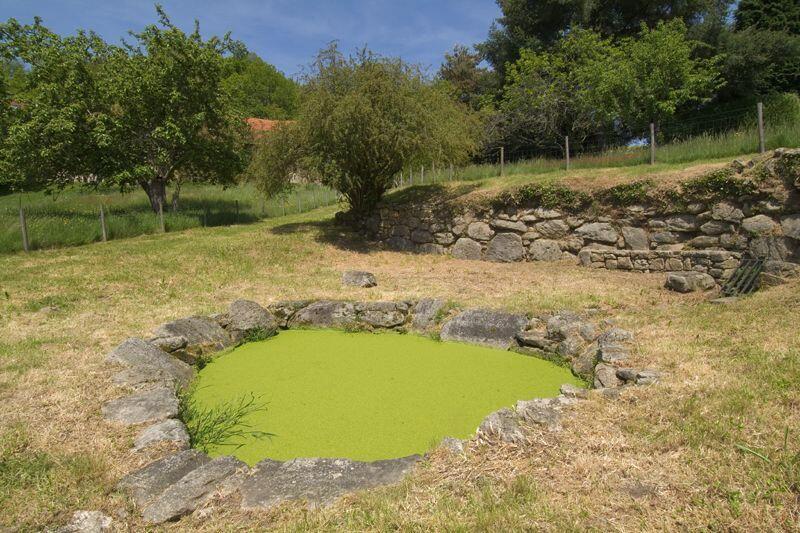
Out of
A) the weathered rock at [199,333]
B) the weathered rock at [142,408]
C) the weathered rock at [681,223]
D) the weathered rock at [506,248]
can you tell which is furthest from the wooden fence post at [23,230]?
the weathered rock at [681,223]

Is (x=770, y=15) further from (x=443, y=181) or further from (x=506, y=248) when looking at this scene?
(x=506, y=248)

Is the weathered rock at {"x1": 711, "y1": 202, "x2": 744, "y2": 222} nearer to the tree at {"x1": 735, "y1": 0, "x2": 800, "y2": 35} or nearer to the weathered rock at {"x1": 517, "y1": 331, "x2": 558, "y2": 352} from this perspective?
the weathered rock at {"x1": 517, "y1": 331, "x2": 558, "y2": 352}

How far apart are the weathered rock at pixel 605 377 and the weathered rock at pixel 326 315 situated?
357 centimetres

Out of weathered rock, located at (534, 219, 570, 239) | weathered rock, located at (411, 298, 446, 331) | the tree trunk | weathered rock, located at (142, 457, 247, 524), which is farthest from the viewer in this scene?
the tree trunk

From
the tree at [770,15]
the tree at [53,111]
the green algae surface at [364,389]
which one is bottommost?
the green algae surface at [364,389]

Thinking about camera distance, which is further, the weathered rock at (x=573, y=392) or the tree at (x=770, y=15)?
the tree at (x=770, y=15)

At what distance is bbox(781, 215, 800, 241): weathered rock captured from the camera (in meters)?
7.66

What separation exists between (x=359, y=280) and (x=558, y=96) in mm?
16179

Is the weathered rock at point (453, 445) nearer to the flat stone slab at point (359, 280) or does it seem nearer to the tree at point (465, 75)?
the flat stone slab at point (359, 280)

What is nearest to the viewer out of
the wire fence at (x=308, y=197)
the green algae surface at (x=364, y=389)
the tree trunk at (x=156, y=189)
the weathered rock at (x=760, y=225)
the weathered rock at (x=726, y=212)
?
the green algae surface at (x=364, y=389)

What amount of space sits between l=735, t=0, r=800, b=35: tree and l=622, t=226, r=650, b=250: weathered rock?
1533cm

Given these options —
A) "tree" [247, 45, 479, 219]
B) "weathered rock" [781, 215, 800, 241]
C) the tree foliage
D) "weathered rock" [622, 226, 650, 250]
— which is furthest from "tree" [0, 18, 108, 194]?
"weathered rock" [781, 215, 800, 241]

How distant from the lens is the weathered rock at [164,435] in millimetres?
3479

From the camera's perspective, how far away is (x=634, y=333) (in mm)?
5391
